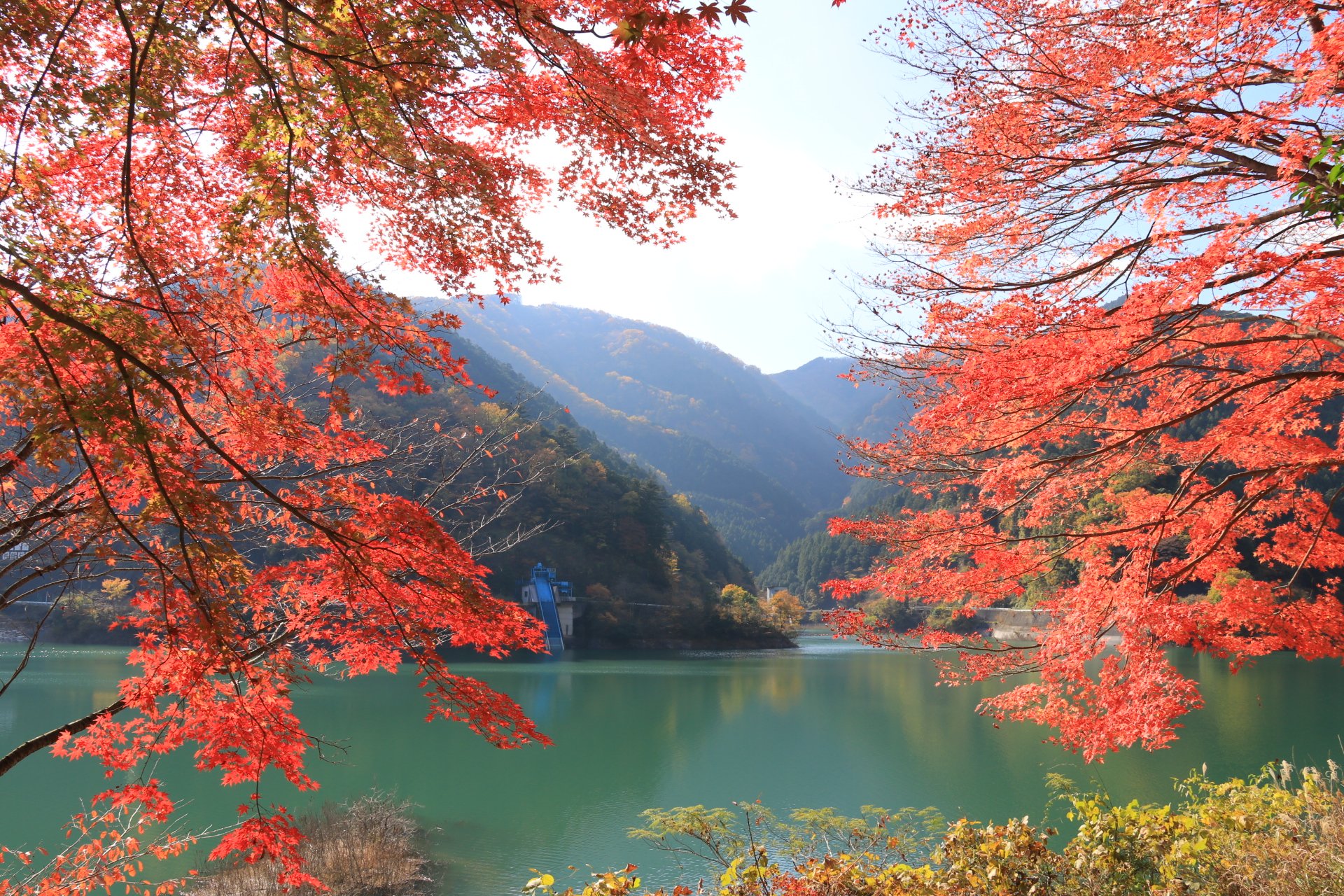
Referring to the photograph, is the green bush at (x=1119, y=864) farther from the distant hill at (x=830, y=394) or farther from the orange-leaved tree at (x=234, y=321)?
the distant hill at (x=830, y=394)

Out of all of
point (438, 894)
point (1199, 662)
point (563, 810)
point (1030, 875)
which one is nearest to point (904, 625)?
point (1199, 662)

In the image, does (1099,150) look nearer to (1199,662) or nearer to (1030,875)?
(1030,875)

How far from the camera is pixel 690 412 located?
11206 cm

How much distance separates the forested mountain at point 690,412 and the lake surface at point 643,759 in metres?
58.4

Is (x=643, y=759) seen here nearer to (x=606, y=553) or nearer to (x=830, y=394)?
(x=606, y=553)

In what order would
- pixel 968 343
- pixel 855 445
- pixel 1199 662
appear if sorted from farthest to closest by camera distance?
pixel 1199 662 < pixel 855 445 < pixel 968 343

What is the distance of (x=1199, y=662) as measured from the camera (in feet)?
77.2

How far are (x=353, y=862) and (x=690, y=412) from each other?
348ft

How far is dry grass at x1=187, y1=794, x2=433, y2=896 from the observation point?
6043mm

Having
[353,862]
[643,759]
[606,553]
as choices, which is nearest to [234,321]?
[353,862]

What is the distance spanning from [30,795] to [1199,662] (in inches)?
1141

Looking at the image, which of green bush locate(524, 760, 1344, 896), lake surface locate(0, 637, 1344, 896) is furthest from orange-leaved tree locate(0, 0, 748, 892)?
lake surface locate(0, 637, 1344, 896)

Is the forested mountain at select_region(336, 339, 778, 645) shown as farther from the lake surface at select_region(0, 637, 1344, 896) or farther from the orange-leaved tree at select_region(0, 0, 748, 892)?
the orange-leaved tree at select_region(0, 0, 748, 892)

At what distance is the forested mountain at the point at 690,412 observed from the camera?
85.1 meters
